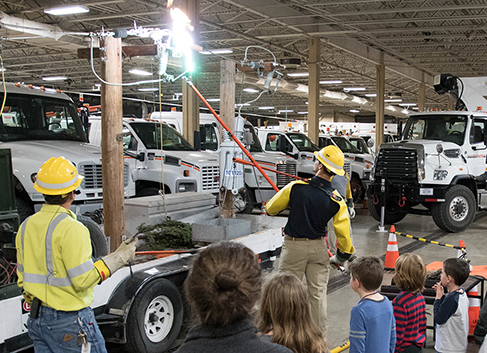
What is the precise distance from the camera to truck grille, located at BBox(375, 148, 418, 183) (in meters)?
11.8

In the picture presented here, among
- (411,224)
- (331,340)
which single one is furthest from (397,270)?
(411,224)

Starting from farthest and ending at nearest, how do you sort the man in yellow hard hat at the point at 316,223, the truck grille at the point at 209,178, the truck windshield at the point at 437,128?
the truck windshield at the point at 437,128
the truck grille at the point at 209,178
the man in yellow hard hat at the point at 316,223

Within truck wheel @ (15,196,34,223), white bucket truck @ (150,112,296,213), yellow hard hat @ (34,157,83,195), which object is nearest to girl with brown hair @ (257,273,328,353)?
yellow hard hat @ (34,157,83,195)

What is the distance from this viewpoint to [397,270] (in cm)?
414

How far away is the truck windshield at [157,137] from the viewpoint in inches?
432

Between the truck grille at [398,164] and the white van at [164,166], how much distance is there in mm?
4256

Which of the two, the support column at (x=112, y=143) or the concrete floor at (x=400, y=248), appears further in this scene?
the concrete floor at (x=400, y=248)

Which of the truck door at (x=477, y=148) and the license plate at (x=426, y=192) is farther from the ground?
the truck door at (x=477, y=148)

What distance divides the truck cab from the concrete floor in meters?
0.55

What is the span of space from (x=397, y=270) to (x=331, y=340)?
1.60 meters

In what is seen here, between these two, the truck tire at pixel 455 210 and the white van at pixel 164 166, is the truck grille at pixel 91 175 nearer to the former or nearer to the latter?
the white van at pixel 164 166

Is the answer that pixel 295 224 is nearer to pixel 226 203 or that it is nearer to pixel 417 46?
pixel 226 203

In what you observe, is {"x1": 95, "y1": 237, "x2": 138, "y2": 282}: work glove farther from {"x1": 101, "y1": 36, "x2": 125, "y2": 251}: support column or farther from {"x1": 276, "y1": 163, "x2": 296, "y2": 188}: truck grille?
{"x1": 276, "y1": 163, "x2": 296, "y2": 188}: truck grille

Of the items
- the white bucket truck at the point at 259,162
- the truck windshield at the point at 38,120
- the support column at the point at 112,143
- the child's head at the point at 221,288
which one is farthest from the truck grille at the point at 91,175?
the child's head at the point at 221,288
